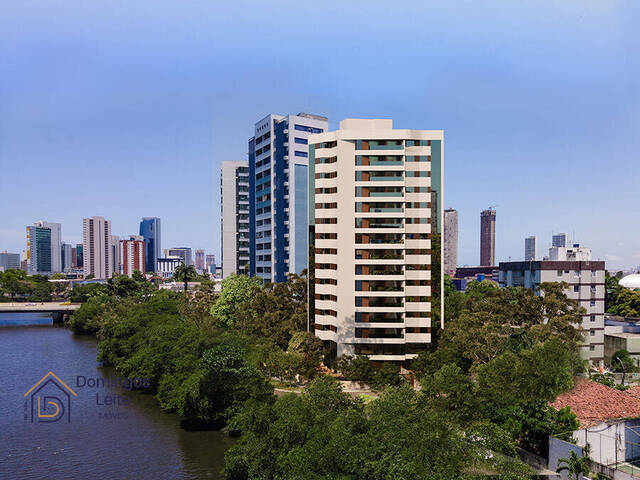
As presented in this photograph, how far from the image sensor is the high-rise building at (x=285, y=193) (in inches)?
2830

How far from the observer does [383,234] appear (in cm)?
4291

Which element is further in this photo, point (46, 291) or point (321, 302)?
point (46, 291)

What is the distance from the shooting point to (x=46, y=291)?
120m

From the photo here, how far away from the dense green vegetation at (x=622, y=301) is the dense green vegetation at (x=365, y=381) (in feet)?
89.2

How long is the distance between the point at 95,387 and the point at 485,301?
39.4 m

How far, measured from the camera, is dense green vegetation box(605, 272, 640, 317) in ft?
210

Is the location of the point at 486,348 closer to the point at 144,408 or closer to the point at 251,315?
the point at 251,315

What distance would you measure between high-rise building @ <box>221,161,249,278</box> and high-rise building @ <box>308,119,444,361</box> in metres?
54.3

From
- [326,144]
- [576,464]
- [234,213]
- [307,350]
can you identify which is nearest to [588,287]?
[307,350]

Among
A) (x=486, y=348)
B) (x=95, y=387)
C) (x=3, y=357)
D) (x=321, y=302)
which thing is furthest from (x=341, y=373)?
(x=3, y=357)

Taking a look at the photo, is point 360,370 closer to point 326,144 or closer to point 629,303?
point 326,144

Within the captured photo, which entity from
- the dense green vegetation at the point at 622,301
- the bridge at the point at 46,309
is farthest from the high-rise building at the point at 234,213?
the dense green vegetation at the point at 622,301

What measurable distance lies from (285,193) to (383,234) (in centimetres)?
3261

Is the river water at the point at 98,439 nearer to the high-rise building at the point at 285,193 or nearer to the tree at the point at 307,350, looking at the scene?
the tree at the point at 307,350
